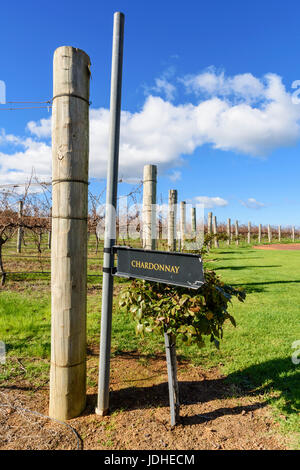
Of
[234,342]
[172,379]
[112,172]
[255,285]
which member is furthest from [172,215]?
[172,379]

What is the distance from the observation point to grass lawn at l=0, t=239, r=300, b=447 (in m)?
3.08

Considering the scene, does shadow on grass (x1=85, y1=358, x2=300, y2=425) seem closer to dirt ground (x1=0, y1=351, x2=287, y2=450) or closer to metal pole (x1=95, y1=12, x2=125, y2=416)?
dirt ground (x1=0, y1=351, x2=287, y2=450)

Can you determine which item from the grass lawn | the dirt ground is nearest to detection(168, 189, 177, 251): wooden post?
the grass lawn

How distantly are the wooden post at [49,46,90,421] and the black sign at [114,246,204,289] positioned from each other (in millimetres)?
396

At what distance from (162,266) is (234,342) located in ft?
9.21

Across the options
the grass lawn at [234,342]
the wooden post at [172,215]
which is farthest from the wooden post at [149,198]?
the wooden post at [172,215]

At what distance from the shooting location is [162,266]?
2.15 metres

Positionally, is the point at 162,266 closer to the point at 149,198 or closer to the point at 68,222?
the point at 68,222

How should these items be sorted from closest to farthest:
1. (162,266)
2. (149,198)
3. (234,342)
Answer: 1. (162,266)
2. (234,342)
3. (149,198)

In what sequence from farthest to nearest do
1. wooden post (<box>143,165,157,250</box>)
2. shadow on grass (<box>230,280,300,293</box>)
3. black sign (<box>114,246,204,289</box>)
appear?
shadow on grass (<box>230,280,300,293</box>)
wooden post (<box>143,165,157,250</box>)
black sign (<box>114,246,204,289</box>)

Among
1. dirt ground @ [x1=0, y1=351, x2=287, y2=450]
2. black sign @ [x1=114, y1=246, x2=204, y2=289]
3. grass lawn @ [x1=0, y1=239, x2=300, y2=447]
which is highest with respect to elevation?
black sign @ [x1=114, y1=246, x2=204, y2=289]

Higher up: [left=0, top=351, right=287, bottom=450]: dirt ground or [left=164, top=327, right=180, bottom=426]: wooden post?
[left=164, top=327, right=180, bottom=426]: wooden post
